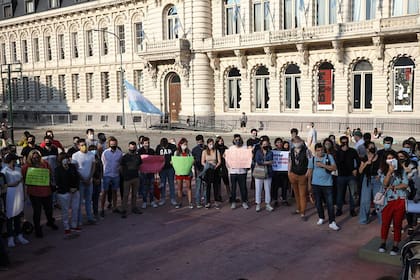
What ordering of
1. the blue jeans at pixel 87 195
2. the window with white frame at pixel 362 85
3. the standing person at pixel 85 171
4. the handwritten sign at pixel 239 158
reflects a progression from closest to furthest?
the standing person at pixel 85 171 → the blue jeans at pixel 87 195 → the handwritten sign at pixel 239 158 → the window with white frame at pixel 362 85

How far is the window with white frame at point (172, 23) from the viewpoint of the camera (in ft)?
126

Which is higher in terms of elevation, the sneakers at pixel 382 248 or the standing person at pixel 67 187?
the standing person at pixel 67 187

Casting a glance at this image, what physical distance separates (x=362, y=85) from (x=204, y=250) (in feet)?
83.4

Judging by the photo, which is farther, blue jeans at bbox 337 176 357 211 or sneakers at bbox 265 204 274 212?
sneakers at bbox 265 204 274 212

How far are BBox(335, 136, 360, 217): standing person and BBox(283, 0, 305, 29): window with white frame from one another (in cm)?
2395

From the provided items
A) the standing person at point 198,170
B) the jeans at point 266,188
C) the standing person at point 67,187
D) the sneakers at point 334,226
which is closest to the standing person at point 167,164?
the standing person at point 198,170

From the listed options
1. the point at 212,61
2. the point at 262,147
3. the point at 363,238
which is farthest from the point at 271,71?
the point at 363,238

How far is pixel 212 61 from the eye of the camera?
36719 mm

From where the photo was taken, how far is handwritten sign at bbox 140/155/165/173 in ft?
37.6

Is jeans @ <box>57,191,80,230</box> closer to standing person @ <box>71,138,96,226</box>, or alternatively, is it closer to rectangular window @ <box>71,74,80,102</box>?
standing person @ <box>71,138,96,226</box>

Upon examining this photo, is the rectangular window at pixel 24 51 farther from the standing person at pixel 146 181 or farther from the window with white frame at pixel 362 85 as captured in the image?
the standing person at pixel 146 181

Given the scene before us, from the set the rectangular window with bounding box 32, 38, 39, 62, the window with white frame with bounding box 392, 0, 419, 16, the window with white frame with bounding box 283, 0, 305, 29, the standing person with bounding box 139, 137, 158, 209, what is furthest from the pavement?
the rectangular window with bounding box 32, 38, 39, 62

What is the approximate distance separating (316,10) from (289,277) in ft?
93.7

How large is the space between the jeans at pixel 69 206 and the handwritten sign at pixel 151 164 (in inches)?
84.6
